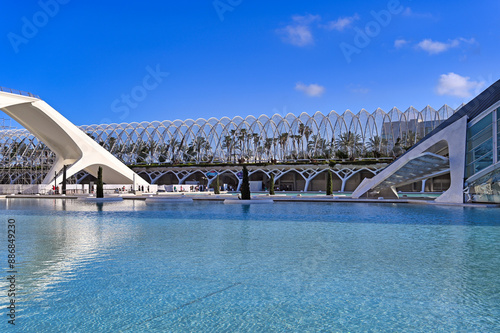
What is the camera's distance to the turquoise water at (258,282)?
4871 mm

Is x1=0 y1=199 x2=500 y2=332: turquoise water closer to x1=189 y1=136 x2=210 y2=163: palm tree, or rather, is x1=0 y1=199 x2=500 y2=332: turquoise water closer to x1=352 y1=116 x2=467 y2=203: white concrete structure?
x1=352 y1=116 x2=467 y2=203: white concrete structure

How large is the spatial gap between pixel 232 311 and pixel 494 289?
3831 millimetres

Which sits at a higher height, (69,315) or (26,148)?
(26,148)

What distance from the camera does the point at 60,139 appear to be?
42625mm

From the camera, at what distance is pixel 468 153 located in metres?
22.4

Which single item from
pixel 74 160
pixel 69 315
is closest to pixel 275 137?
pixel 74 160

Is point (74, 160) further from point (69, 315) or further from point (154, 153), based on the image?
point (69, 315)

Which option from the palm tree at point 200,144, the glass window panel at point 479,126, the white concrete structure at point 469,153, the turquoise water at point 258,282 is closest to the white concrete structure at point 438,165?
A: the white concrete structure at point 469,153

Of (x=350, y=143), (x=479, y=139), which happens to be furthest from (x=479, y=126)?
(x=350, y=143)

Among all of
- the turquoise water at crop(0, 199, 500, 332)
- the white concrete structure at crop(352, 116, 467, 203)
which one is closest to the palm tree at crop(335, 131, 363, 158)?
the white concrete structure at crop(352, 116, 467, 203)

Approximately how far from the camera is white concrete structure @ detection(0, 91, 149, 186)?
37781 millimetres

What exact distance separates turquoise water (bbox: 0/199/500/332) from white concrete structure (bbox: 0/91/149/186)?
29846 millimetres

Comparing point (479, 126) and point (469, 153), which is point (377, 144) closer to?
point (469, 153)

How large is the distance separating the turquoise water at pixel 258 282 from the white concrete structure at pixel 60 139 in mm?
29846
